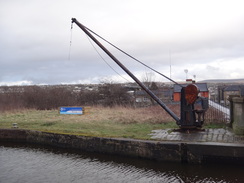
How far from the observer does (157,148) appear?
29.5 ft

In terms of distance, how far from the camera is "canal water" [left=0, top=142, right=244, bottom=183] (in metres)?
7.65

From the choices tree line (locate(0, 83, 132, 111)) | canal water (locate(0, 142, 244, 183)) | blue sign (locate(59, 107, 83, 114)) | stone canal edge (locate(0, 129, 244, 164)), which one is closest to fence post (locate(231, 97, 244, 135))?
stone canal edge (locate(0, 129, 244, 164))

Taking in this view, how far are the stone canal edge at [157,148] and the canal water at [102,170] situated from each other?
0.66 feet

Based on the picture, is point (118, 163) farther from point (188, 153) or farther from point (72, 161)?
point (188, 153)

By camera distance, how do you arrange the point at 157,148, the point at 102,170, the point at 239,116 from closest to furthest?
the point at 102,170 → the point at 157,148 → the point at 239,116

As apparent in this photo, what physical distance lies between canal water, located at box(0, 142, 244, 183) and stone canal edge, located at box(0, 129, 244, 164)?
0.20 m

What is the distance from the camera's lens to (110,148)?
10.0m

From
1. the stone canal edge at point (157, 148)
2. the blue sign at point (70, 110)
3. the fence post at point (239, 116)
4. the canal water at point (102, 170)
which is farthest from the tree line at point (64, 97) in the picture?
the fence post at point (239, 116)

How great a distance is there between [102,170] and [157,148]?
6.02 ft

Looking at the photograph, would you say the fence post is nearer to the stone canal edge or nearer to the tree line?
the stone canal edge

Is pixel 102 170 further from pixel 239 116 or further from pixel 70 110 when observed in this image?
pixel 70 110

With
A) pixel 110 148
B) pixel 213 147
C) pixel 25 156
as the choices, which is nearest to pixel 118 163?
pixel 110 148

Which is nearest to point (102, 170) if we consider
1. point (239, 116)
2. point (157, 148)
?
point (157, 148)

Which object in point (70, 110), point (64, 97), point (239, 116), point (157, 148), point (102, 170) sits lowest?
point (102, 170)
